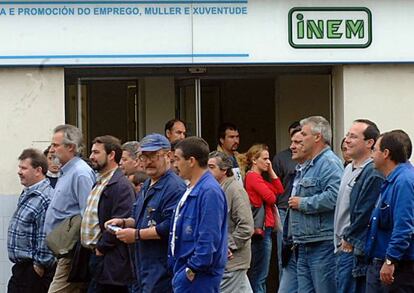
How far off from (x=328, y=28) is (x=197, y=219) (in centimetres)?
626

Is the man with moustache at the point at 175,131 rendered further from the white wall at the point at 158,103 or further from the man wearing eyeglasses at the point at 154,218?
the man wearing eyeglasses at the point at 154,218

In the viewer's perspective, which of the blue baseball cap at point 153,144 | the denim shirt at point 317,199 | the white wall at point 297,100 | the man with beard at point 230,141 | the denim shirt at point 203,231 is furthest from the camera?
the white wall at point 297,100

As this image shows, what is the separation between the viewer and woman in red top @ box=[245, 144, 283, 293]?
11773mm

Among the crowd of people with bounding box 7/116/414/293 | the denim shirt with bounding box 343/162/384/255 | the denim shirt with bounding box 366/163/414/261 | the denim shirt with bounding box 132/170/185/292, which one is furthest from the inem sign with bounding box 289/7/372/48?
the denim shirt with bounding box 132/170/185/292

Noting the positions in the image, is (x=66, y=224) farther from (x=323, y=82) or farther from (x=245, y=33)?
(x=323, y=82)

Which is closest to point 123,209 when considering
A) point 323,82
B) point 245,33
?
point 245,33

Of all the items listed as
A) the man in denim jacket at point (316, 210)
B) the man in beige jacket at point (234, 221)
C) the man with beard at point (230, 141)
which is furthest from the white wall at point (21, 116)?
the man in denim jacket at point (316, 210)

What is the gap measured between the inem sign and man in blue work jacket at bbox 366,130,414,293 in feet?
15.6

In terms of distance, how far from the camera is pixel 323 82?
46.9 ft

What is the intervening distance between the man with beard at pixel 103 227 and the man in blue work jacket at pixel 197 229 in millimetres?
1451

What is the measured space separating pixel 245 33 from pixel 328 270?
4.49 metres

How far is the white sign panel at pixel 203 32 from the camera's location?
490 inches

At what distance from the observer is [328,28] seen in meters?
12.9

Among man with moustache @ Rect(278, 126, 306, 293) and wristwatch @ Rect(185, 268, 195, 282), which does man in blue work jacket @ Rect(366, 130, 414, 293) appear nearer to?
man with moustache @ Rect(278, 126, 306, 293)
